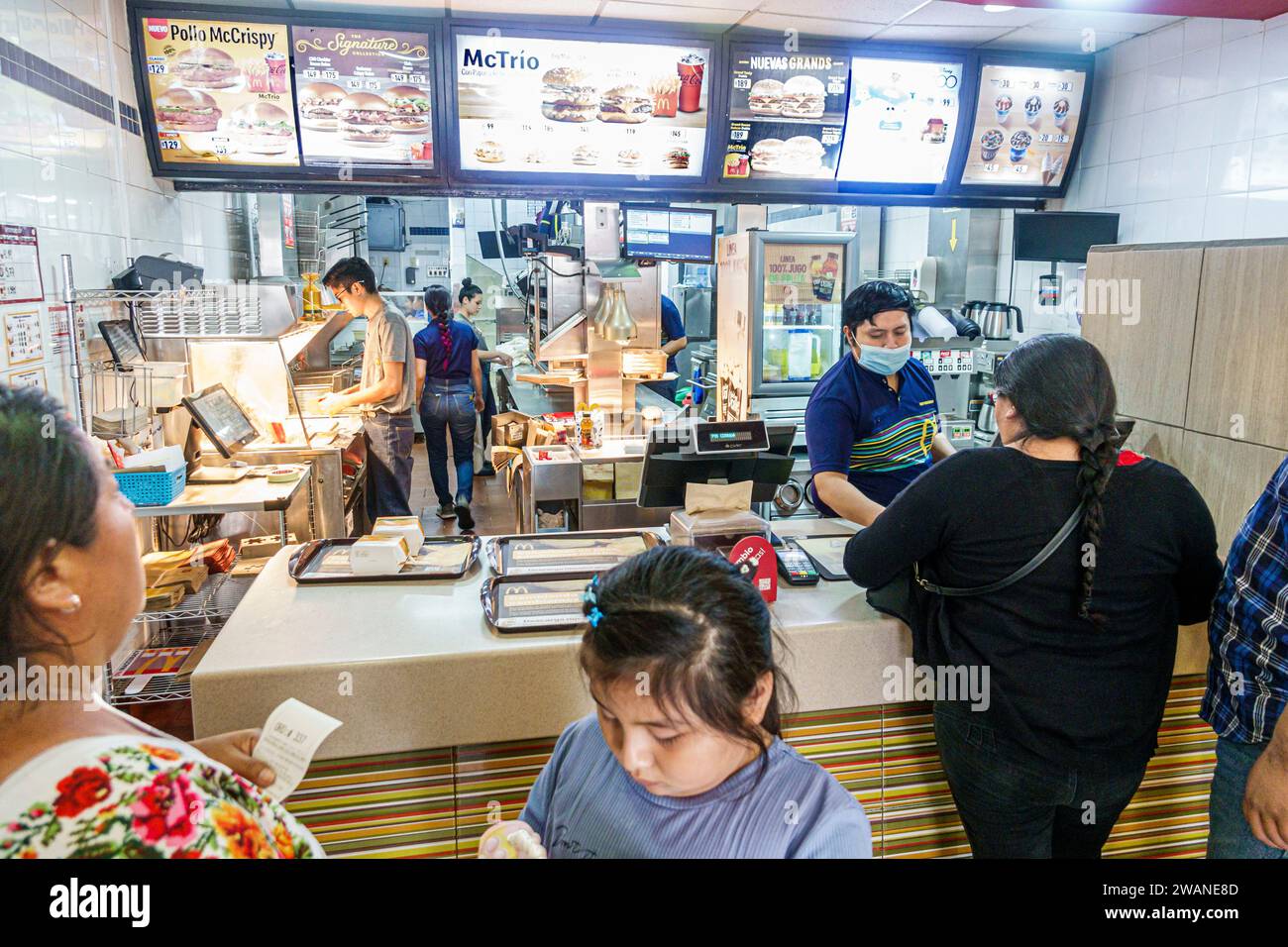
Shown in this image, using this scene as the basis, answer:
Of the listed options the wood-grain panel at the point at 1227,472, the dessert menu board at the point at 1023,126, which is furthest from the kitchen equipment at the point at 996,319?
the wood-grain panel at the point at 1227,472

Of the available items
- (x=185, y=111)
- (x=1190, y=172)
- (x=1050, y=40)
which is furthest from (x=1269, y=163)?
(x=185, y=111)

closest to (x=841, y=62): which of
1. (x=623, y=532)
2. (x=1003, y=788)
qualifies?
(x=623, y=532)

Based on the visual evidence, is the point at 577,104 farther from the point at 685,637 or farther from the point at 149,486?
the point at 685,637

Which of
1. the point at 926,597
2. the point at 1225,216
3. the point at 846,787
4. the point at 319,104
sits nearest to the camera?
the point at 926,597

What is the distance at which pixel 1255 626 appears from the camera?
1.49m

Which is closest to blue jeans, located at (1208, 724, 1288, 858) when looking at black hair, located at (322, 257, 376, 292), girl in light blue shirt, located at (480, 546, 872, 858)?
girl in light blue shirt, located at (480, 546, 872, 858)

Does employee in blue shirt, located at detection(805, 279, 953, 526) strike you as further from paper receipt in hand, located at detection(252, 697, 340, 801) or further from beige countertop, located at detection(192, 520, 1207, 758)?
paper receipt in hand, located at detection(252, 697, 340, 801)

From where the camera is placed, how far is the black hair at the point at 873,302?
277 cm

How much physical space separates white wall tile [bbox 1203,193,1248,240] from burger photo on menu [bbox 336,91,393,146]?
4100 millimetres

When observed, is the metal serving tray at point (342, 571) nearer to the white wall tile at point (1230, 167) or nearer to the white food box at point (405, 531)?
the white food box at point (405, 531)

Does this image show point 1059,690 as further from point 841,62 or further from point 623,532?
point 841,62

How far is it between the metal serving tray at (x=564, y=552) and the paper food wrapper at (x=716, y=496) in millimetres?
178

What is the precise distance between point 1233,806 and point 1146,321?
1.41m
